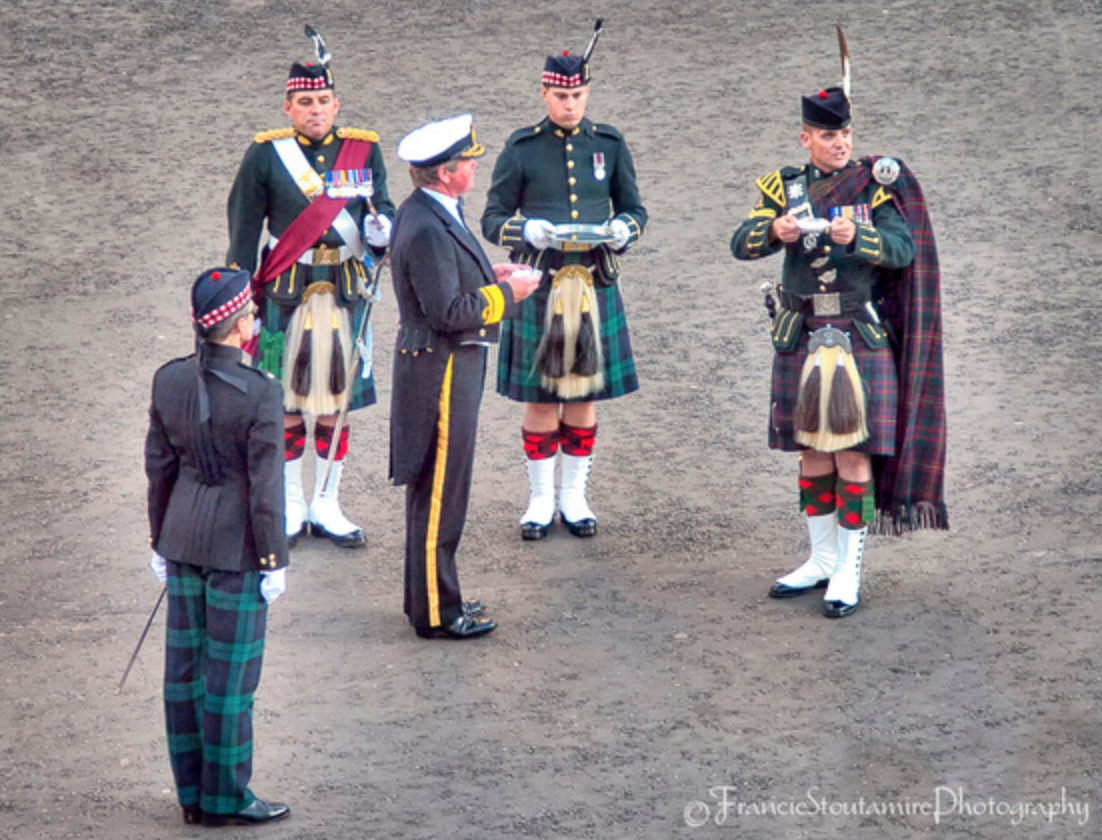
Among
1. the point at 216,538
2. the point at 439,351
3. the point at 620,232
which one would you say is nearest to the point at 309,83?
the point at 620,232

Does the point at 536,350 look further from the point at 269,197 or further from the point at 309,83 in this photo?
the point at 309,83

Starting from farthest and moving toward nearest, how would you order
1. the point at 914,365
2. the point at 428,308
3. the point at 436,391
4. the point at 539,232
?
the point at 539,232 → the point at 914,365 → the point at 436,391 → the point at 428,308

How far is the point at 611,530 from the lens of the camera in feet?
23.8

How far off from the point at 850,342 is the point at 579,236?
119 centimetres

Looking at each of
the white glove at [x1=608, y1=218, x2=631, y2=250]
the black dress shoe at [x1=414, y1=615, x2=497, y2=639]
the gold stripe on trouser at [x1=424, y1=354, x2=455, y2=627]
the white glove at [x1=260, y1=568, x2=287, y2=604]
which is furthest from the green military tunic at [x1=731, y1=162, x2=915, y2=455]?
the white glove at [x1=260, y1=568, x2=287, y2=604]

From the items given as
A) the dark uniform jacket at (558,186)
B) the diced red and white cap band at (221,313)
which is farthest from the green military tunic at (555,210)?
the diced red and white cap band at (221,313)

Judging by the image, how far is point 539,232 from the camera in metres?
6.97

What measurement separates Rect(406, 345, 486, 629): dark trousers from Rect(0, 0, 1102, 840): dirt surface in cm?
17

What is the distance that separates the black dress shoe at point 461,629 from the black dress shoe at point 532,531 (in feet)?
2.80

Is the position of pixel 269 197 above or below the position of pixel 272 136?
below

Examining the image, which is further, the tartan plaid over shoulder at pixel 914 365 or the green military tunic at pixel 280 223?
the green military tunic at pixel 280 223

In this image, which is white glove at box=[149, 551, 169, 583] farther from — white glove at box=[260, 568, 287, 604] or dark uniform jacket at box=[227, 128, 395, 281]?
dark uniform jacket at box=[227, 128, 395, 281]

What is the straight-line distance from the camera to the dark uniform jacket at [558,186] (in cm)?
712

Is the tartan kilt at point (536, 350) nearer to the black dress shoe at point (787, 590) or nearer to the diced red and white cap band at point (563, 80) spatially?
the diced red and white cap band at point (563, 80)
